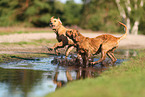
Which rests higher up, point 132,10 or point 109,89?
point 132,10

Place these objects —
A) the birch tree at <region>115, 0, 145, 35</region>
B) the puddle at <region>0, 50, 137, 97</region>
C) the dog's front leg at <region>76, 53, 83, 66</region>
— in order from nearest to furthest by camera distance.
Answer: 1. the puddle at <region>0, 50, 137, 97</region>
2. the dog's front leg at <region>76, 53, 83, 66</region>
3. the birch tree at <region>115, 0, 145, 35</region>

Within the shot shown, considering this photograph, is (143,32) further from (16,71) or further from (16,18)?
(16,71)

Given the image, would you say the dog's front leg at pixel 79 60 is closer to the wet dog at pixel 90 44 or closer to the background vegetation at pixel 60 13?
the wet dog at pixel 90 44

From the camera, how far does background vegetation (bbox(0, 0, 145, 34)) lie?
4107 cm

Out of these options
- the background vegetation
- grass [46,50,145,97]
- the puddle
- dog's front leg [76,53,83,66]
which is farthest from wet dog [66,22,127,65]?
the background vegetation

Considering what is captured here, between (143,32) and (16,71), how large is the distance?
37.6 m

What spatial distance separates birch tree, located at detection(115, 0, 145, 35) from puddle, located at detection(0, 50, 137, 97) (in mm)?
28396

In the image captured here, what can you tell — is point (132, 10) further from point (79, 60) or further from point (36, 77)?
point (36, 77)

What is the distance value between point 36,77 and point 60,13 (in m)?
46.4

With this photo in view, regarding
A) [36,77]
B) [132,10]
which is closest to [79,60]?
[36,77]

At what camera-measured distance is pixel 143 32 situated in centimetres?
4441

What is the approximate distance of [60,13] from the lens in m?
53.9

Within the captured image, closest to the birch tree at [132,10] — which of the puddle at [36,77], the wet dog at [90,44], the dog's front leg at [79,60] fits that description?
the puddle at [36,77]

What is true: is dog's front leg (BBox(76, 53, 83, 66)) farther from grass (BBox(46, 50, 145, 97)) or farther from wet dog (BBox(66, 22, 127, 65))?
grass (BBox(46, 50, 145, 97))
